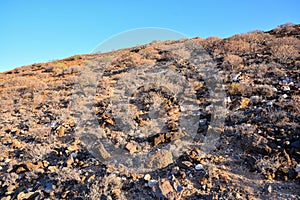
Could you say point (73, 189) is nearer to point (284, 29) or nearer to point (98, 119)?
point (98, 119)

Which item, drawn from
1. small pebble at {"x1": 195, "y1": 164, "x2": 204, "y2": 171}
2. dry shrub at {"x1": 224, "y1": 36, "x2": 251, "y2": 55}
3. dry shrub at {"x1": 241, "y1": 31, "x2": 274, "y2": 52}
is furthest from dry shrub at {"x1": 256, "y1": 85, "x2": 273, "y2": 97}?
dry shrub at {"x1": 241, "y1": 31, "x2": 274, "y2": 52}

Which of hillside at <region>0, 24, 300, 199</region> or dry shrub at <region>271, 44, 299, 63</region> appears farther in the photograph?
dry shrub at <region>271, 44, 299, 63</region>

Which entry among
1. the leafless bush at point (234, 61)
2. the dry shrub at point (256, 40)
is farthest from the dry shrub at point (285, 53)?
the leafless bush at point (234, 61)

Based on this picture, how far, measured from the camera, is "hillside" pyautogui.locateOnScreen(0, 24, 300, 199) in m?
3.33

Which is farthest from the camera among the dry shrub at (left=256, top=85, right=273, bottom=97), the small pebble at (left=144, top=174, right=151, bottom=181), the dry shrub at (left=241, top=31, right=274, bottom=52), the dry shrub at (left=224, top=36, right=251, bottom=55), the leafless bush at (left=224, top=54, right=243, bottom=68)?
the dry shrub at (left=241, top=31, right=274, bottom=52)

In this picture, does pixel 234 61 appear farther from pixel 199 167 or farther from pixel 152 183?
pixel 152 183

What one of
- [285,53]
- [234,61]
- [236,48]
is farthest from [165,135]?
[236,48]

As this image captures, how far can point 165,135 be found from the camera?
4.62 metres

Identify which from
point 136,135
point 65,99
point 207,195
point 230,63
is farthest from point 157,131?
point 230,63

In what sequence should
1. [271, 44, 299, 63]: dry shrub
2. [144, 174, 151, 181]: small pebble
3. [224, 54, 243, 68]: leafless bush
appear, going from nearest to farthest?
[144, 174, 151, 181]: small pebble < [271, 44, 299, 63]: dry shrub < [224, 54, 243, 68]: leafless bush

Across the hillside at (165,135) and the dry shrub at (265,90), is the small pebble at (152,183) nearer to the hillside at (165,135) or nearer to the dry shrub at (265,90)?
the hillside at (165,135)

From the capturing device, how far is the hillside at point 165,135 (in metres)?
3.33

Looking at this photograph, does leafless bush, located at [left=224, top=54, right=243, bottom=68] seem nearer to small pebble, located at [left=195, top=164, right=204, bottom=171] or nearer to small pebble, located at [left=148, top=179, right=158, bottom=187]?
small pebble, located at [left=195, top=164, right=204, bottom=171]

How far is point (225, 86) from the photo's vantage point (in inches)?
262
